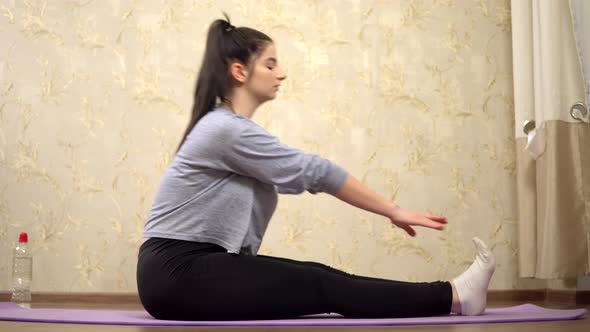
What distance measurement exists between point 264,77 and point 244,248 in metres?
0.45

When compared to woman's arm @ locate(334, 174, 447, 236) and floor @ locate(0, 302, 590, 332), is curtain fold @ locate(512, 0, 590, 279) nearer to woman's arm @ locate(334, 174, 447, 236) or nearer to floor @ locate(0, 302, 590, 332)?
floor @ locate(0, 302, 590, 332)

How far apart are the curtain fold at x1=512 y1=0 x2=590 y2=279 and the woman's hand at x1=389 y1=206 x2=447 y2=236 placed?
1486 mm

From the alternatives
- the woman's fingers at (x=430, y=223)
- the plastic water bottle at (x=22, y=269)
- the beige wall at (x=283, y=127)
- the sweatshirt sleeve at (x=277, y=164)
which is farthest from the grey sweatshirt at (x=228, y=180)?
the plastic water bottle at (x=22, y=269)

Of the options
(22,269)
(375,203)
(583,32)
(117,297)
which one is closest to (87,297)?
(117,297)

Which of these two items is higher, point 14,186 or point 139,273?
point 14,186

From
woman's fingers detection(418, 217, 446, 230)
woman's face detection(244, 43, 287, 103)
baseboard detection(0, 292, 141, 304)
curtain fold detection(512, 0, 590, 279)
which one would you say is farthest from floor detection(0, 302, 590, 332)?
baseboard detection(0, 292, 141, 304)

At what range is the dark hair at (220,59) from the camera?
6.47ft

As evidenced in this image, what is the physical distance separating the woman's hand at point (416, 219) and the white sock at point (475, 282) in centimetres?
21

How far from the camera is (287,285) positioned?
1.78 metres

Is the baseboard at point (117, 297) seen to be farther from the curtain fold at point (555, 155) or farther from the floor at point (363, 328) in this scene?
the floor at point (363, 328)

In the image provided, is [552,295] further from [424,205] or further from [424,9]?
[424,9]

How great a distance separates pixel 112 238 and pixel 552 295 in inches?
72.5

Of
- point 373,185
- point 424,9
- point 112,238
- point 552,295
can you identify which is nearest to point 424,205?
point 373,185

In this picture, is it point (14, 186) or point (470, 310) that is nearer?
point (470, 310)
